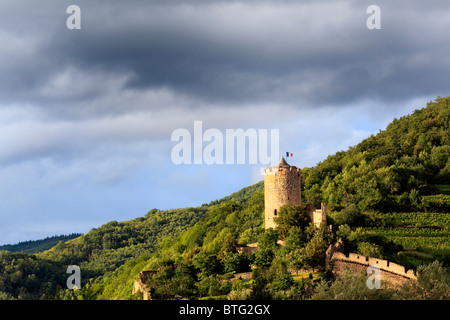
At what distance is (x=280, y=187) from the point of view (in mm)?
45344

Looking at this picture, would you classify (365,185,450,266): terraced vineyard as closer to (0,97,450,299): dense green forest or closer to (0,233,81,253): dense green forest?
(0,97,450,299): dense green forest

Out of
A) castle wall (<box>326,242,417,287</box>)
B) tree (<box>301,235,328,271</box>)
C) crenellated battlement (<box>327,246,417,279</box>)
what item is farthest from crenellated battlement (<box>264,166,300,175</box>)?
crenellated battlement (<box>327,246,417,279</box>)

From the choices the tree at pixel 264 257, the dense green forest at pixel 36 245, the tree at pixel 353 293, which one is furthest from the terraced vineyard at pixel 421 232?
the dense green forest at pixel 36 245

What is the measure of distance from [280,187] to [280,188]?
0.30 feet

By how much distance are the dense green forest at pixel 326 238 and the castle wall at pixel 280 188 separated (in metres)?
1.30

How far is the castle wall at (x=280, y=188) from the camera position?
4528 cm

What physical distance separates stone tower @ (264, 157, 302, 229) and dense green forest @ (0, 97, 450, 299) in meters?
1.31

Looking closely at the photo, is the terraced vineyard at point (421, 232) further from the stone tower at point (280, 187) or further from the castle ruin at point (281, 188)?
the stone tower at point (280, 187)

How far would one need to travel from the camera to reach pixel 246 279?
40.5 m

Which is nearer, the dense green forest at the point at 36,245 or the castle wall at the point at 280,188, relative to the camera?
the castle wall at the point at 280,188

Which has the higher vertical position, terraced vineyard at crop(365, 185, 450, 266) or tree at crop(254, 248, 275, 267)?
terraced vineyard at crop(365, 185, 450, 266)

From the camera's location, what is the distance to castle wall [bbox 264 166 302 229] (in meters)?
45.3

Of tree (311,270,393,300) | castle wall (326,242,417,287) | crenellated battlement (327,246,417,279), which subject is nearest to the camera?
tree (311,270,393,300)
